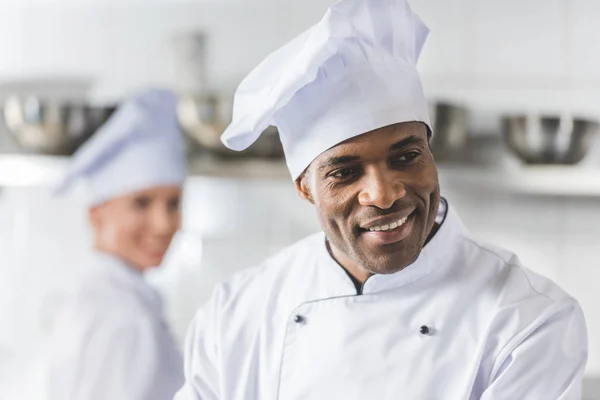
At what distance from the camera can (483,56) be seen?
1958mm

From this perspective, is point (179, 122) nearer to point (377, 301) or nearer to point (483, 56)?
point (483, 56)

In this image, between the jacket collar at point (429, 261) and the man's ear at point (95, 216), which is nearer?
the jacket collar at point (429, 261)

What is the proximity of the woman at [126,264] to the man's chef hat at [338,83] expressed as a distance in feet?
2.74

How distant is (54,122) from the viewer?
6.11 feet

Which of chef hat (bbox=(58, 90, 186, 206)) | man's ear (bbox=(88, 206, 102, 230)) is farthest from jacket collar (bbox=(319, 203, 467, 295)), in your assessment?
man's ear (bbox=(88, 206, 102, 230))

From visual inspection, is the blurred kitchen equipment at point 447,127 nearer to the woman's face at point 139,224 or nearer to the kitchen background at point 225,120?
the kitchen background at point 225,120

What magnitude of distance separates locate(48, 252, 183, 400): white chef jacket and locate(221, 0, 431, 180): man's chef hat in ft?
2.68

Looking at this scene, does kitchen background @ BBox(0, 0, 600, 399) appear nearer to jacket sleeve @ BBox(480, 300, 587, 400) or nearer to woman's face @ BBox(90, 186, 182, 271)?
woman's face @ BBox(90, 186, 182, 271)

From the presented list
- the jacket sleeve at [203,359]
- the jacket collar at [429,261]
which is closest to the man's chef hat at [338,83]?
the jacket collar at [429,261]

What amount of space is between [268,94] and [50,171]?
127cm

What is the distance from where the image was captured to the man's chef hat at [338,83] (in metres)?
0.73

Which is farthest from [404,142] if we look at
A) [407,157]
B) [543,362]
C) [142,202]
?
[142,202]

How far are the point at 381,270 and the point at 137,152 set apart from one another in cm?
97

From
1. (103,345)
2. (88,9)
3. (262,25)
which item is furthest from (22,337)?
(262,25)
